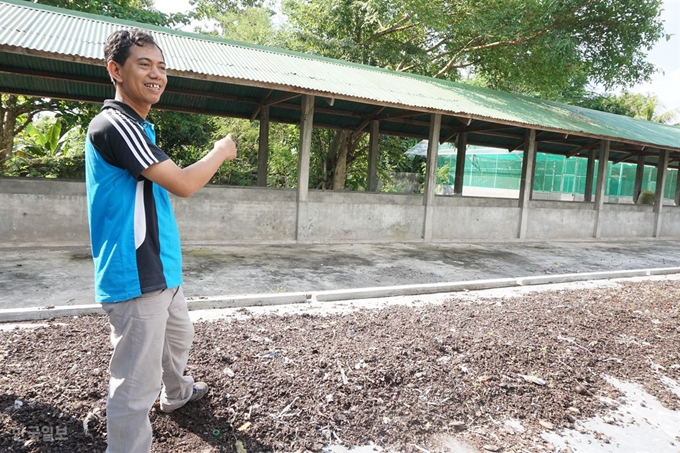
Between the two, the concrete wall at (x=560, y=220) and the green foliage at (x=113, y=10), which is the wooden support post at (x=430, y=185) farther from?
the green foliage at (x=113, y=10)

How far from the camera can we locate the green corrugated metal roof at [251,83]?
285 inches

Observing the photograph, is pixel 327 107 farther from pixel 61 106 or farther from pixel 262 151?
pixel 61 106

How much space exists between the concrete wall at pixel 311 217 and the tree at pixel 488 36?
16.6ft

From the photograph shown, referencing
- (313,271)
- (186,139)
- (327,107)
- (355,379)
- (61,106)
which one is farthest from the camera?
(186,139)

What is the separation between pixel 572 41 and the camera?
1345 centimetres

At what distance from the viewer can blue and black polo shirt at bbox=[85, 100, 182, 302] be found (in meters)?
1.65

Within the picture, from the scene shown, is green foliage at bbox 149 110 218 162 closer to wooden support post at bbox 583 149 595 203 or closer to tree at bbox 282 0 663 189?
tree at bbox 282 0 663 189

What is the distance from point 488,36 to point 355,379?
14.1 meters

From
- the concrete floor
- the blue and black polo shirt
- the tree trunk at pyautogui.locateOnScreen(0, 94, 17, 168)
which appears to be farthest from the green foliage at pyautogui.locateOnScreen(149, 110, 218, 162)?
the blue and black polo shirt

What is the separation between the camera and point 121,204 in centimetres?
170

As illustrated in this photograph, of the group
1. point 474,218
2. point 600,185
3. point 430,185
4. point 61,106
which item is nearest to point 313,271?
point 430,185

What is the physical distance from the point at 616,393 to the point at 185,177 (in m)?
3.39

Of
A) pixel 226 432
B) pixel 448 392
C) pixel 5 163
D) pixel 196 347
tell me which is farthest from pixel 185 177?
pixel 5 163

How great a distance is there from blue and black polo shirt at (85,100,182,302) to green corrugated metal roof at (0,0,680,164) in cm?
567
